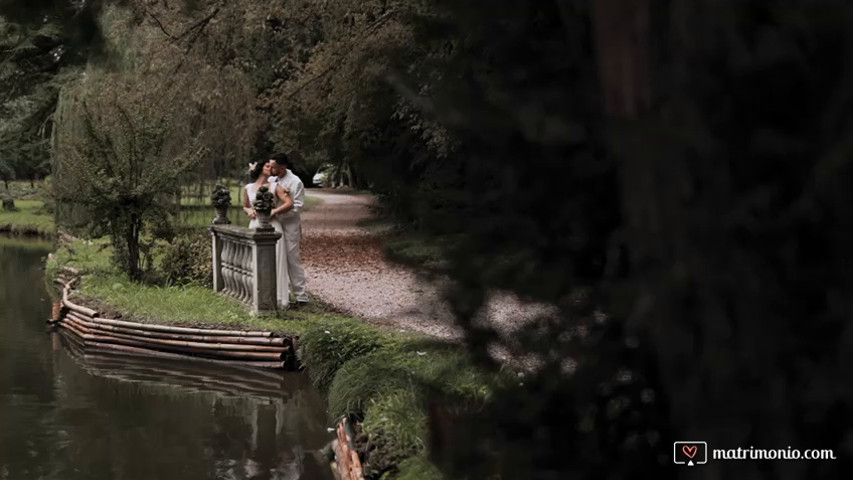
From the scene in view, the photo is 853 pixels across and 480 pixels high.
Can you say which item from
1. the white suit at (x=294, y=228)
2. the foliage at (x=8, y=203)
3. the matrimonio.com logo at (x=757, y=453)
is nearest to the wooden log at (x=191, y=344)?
the white suit at (x=294, y=228)

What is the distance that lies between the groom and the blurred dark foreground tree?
404 inches

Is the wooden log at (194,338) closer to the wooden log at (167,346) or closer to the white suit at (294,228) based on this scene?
the wooden log at (167,346)

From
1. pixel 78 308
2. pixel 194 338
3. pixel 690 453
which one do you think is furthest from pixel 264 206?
pixel 690 453

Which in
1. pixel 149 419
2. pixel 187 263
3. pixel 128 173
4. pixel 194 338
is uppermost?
pixel 128 173

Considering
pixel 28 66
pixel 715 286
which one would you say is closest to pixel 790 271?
pixel 715 286

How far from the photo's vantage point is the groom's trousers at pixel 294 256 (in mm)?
12680

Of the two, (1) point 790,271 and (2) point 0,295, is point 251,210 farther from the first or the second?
(1) point 790,271

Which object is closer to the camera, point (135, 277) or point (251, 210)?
point (251, 210)

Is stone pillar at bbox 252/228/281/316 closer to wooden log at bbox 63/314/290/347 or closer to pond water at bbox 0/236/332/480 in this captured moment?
wooden log at bbox 63/314/290/347

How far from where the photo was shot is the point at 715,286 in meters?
1.70

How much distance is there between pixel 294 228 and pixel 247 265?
76 centimetres

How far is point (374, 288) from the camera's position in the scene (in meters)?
16.2

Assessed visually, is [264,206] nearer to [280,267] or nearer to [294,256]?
[280,267]

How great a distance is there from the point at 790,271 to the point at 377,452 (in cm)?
462
